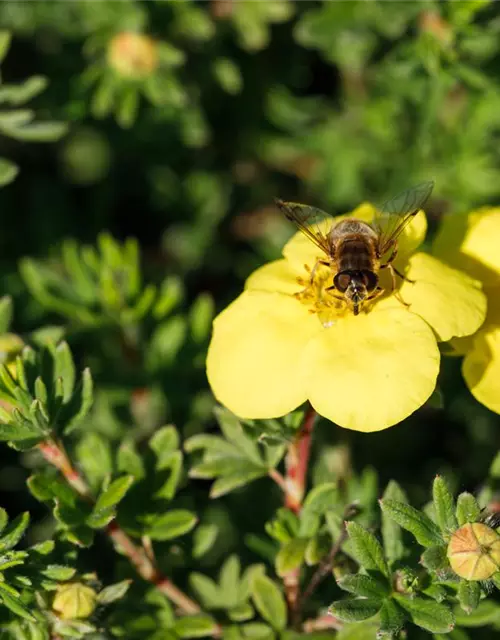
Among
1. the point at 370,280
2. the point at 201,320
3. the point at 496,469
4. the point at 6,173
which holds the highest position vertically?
the point at 370,280

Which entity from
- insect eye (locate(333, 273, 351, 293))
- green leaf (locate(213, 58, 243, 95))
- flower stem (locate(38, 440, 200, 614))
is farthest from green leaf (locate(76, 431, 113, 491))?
green leaf (locate(213, 58, 243, 95))

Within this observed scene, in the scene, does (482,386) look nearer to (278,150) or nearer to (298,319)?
(298,319)

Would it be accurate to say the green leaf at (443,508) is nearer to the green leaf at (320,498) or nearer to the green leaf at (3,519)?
the green leaf at (320,498)

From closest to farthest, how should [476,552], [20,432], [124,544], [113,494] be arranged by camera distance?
1. [476,552]
2. [20,432]
3. [113,494]
4. [124,544]

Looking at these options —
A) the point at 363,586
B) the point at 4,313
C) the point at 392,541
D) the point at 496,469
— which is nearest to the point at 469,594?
the point at 363,586

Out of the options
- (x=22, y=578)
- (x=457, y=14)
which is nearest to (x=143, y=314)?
(x=22, y=578)

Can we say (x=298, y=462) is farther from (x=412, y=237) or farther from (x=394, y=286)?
(x=412, y=237)

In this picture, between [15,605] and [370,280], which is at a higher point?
[370,280]

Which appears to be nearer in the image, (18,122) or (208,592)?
Answer: (208,592)
